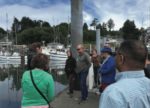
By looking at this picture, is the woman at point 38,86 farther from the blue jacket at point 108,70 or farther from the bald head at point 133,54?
→ the blue jacket at point 108,70

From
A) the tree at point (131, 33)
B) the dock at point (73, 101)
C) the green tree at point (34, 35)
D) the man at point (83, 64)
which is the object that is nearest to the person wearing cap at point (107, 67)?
the tree at point (131, 33)

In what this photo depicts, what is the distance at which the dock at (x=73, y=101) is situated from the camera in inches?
453

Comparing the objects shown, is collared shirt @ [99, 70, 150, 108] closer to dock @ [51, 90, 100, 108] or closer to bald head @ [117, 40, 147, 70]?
bald head @ [117, 40, 147, 70]

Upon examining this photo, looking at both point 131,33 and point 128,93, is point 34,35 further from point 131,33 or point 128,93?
point 128,93

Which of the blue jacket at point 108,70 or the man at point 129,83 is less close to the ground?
the man at point 129,83

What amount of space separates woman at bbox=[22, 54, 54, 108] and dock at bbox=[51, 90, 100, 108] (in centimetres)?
577

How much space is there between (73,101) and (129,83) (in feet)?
32.4

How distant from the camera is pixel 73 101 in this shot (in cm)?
1241

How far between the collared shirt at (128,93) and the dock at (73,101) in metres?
8.71

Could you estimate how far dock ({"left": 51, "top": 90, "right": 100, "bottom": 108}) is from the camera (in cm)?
1151

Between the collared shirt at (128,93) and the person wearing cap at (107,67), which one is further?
the person wearing cap at (107,67)

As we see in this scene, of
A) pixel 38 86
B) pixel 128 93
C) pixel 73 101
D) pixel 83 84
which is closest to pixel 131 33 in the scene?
pixel 83 84

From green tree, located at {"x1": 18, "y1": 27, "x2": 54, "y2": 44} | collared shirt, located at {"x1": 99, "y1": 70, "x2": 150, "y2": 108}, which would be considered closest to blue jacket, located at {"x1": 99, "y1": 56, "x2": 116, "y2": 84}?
collared shirt, located at {"x1": 99, "y1": 70, "x2": 150, "y2": 108}

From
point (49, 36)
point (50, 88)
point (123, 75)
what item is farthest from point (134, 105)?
point (49, 36)
